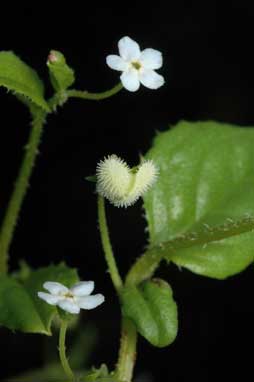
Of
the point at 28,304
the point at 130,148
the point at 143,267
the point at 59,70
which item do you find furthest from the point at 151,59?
the point at 130,148

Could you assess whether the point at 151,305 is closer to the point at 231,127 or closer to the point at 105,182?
the point at 105,182

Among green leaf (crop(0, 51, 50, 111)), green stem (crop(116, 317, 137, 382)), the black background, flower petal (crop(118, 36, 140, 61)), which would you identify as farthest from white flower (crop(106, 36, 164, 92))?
the black background

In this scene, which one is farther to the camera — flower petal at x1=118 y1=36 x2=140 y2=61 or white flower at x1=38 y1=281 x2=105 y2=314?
flower petal at x1=118 y1=36 x2=140 y2=61

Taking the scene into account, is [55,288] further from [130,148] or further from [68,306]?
[130,148]

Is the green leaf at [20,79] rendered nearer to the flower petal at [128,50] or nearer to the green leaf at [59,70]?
the green leaf at [59,70]

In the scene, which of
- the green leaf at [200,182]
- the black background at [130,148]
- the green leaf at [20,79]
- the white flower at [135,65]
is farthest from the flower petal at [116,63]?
the black background at [130,148]

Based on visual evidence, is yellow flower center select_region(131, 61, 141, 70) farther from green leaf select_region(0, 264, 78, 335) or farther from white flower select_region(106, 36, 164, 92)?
green leaf select_region(0, 264, 78, 335)

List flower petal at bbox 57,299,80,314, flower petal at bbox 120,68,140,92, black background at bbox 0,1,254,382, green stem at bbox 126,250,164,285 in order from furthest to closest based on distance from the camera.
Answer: black background at bbox 0,1,254,382, green stem at bbox 126,250,164,285, flower petal at bbox 120,68,140,92, flower petal at bbox 57,299,80,314
